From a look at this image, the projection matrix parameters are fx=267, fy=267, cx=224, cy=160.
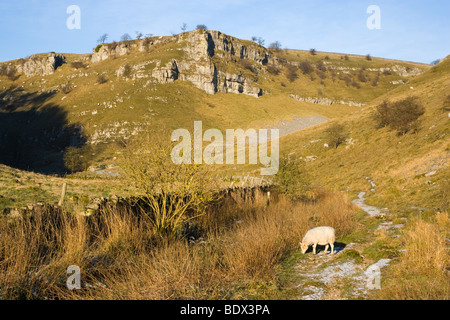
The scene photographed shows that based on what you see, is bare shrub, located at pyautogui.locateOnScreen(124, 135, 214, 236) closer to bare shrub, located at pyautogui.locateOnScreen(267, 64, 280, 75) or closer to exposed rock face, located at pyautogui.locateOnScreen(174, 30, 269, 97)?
exposed rock face, located at pyautogui.locateOnScreen(174, 30, 269, 97)

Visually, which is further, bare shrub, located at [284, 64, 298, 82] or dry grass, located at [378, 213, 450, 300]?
bare shrub, located at [284, 64, 298, 82]

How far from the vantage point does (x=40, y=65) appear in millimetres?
151000

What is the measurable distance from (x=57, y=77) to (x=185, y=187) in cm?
16485

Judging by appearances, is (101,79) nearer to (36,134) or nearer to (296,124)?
(36,134)

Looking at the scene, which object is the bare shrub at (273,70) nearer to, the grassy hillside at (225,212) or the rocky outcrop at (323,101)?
the rocky outcrop at (323,101)

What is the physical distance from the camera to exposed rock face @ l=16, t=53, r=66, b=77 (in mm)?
148750

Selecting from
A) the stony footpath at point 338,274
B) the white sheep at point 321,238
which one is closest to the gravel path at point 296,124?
the white sheep at point 321,238

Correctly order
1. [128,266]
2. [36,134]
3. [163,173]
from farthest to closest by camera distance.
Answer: [36,134] → [163,173] → [128,266]

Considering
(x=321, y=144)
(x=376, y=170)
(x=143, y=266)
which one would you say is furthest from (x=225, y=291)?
(x=321, y=144)

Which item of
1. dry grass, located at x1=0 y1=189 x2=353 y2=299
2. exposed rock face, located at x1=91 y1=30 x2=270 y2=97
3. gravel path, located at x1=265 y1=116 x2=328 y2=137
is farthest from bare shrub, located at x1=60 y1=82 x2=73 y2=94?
dry grass, located at x1=0 y1=189 x2=353 y2=299

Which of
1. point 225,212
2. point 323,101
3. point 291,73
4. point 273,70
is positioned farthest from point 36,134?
point 291,73

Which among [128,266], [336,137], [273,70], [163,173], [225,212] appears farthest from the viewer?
[273,70]

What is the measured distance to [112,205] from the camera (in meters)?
12.6
